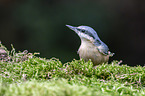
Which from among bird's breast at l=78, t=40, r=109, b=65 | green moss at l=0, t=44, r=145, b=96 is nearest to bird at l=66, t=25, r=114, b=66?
bird's breast at l=78, t=40, r=109, b=65

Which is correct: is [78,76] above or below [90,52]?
below

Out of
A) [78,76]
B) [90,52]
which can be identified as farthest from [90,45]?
[78,76]

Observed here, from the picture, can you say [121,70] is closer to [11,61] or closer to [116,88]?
[116,88]

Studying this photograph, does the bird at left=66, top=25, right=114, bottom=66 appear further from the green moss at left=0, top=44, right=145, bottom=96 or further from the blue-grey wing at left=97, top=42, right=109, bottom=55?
the green moss at left=0, top=44, right=145, bottom=96

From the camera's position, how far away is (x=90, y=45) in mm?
1434

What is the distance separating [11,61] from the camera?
145 cm

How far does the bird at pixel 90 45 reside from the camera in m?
1.39

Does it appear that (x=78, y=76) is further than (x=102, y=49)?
No

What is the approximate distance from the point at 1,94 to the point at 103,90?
0.43m

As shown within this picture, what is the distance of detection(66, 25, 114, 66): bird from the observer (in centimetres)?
139

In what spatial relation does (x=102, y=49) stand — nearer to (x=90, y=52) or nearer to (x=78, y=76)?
(x=90, y=52)

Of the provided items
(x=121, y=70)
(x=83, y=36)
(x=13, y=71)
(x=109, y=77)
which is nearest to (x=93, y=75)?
(x=109, y=77)

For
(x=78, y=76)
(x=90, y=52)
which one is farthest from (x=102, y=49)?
(x=78, y=76)

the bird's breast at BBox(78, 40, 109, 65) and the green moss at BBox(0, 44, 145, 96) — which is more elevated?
the bird's breast at BBox(78, 40, 109, 65)
